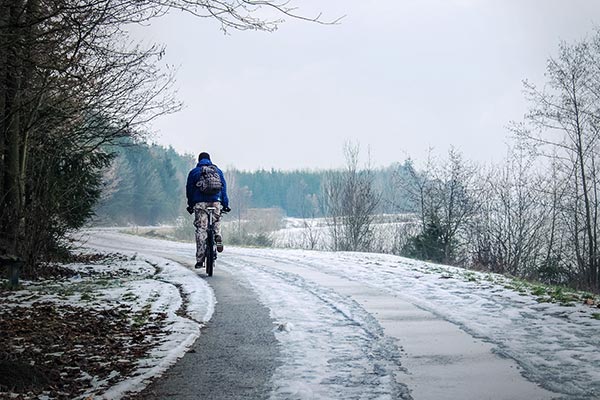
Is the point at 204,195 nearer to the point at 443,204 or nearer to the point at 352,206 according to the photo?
the point at 443,204

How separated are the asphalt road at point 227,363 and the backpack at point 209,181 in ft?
13.4

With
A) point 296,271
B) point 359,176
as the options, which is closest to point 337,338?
point 296,271

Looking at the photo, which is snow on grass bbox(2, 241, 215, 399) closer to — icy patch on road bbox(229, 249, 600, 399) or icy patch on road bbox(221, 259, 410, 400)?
icy patch on road bbox(221, 259, 410, 400)

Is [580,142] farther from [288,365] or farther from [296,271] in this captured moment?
[288,365]

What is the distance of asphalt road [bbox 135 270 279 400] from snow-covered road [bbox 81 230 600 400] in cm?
16

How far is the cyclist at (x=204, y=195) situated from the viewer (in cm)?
1101

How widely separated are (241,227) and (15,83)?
152 ft

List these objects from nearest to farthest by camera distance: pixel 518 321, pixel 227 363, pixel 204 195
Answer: pixel 227 363, pixel 518 321, pixel 204 195

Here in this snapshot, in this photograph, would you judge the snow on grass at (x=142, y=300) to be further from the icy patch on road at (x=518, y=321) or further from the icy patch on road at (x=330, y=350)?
the icy patch on road at (x=518, y=321)

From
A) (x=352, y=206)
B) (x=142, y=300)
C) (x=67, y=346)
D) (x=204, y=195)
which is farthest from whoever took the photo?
(x=352, y=206)

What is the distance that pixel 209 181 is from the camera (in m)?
11.0

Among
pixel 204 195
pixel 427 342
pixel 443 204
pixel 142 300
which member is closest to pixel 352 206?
pixel 443 204

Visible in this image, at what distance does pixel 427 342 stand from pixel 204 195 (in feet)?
21.8

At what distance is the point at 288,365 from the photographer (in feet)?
15.3
